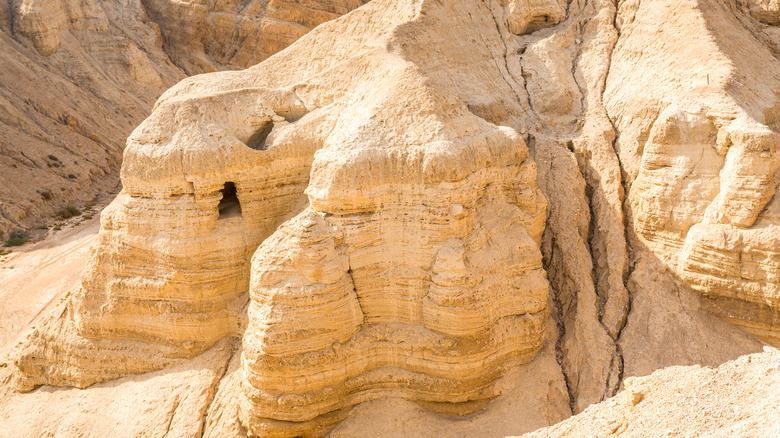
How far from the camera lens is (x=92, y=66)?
3959 cm

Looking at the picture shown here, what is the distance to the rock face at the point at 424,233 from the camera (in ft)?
41.0

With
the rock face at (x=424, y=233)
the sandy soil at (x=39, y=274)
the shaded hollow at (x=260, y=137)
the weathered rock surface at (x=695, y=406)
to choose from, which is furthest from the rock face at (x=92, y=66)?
the weathered rock surface at (x=695, y=406)

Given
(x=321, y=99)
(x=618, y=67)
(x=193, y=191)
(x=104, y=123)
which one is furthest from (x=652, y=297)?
(x=104, y=123)

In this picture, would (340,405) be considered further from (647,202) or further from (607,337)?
(647,202)

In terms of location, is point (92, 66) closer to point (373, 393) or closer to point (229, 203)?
point (229, 203)

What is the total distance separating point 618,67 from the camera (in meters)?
17.1

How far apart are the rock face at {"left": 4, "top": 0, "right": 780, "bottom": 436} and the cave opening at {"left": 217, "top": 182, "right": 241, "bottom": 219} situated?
47 mm

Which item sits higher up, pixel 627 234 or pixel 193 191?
pixel 193 191

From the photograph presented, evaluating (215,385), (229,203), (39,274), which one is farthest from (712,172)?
(39,274)

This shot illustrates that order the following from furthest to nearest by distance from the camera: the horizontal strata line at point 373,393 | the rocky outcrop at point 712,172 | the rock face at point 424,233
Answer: the rocky outcrop at point 712,172 < the rock face at point 424,233 < the horizontal strata line at point 373,393

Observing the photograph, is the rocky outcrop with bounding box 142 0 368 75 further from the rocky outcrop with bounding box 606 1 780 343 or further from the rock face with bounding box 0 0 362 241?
the rocky outcrop with bounding box 606 1 780 343

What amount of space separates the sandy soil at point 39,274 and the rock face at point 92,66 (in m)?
1.99

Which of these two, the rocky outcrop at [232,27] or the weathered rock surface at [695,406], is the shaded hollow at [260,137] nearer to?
the weathered rock surface at [695,406]

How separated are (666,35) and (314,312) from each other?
9.97 m
